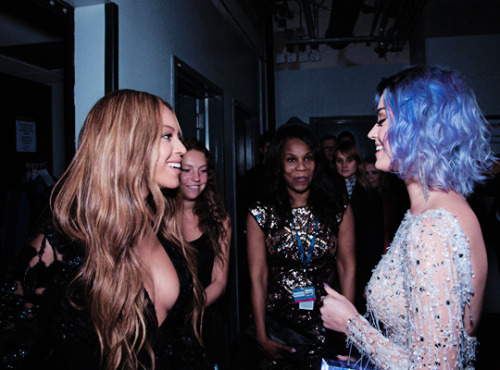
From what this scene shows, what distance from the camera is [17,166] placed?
3.14 metres

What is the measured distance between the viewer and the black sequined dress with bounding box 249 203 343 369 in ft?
6.45

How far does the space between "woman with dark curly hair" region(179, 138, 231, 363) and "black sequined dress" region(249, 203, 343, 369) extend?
29 cm

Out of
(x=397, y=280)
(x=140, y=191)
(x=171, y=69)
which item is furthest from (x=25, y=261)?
(x=171, y=69)

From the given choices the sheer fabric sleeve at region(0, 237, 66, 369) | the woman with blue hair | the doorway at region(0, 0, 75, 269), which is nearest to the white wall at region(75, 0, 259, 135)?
the doorway at region(0, 0, 75, 269)

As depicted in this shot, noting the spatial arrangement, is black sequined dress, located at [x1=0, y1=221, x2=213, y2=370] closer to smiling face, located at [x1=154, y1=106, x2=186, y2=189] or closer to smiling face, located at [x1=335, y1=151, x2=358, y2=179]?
smiling face, located at [x1=154, y1=106, x2=186, y2=189]

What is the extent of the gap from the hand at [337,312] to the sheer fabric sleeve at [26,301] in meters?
0.89

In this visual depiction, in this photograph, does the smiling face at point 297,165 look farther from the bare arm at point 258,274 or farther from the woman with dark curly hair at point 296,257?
the bare arm at point 258,274

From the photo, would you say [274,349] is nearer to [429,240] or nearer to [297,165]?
[297,165]

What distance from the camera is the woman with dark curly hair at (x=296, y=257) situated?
Answer: 76.9 inches

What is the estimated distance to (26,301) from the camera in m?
1.09

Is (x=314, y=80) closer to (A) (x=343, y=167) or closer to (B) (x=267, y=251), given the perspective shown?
(A) (x=343, y=167)

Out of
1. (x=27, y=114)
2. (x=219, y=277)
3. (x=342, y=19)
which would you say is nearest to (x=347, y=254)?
(x=219, y=277)

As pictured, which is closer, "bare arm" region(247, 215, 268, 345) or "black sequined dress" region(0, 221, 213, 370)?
"black sequined dress" region(0, 221, 213, 370)

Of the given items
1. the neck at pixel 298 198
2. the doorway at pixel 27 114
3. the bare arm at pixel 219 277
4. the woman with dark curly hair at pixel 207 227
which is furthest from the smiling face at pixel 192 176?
the doorway at pixel 27 114
